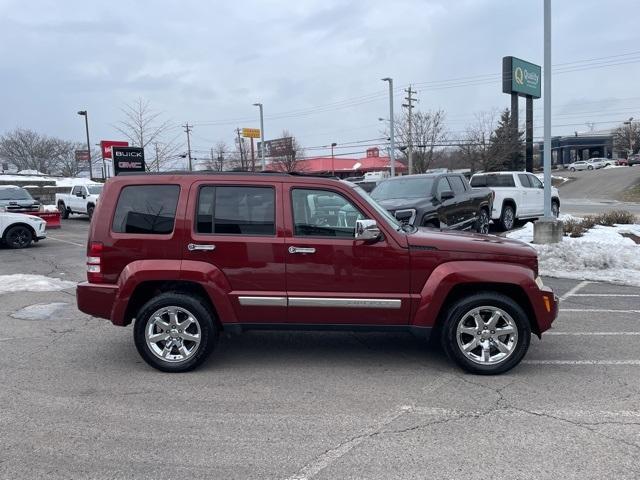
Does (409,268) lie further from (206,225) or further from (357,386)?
(206,225)

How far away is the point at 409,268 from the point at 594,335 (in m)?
2.84

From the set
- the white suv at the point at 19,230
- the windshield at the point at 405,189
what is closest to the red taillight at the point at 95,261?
the windshield at the point at 405,189

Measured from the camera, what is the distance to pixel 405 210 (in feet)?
36.4

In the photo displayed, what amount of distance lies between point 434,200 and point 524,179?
7190 mm

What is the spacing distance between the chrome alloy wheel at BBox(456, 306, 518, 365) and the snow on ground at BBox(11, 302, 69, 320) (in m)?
5.56

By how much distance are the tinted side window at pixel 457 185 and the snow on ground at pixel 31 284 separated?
326 inches

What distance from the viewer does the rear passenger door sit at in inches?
203

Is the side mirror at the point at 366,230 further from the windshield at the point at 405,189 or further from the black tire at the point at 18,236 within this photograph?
the black tire at the point at 18,236

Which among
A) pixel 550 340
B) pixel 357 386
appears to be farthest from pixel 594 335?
pixel 357 386

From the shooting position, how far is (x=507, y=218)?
667 inches

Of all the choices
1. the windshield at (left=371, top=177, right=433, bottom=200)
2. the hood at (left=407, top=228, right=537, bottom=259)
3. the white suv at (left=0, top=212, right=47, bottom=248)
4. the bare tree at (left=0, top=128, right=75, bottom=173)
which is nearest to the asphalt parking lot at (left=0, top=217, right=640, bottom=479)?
the hood at (left=407, top=228, right=537, bottom=259)

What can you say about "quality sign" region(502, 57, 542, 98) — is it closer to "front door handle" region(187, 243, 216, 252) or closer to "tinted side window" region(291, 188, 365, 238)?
"tinted side window" region(291, 188, 365, 238)

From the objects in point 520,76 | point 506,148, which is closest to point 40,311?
point 520,76

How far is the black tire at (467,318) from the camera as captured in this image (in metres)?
5.07
